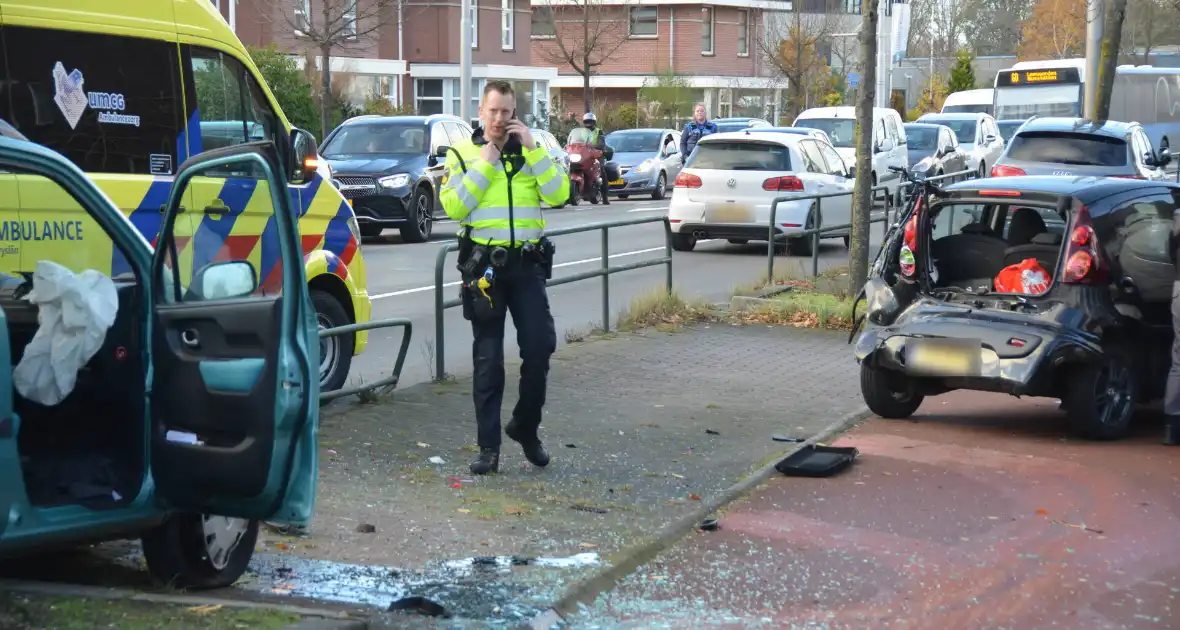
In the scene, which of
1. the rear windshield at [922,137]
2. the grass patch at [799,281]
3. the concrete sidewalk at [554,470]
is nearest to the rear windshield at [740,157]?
the grass patch at [799,281]

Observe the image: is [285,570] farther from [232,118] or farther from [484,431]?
[232,118]

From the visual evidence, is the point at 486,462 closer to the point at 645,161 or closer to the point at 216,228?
the point at 216,228

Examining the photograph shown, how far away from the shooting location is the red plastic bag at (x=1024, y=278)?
29.6 ft

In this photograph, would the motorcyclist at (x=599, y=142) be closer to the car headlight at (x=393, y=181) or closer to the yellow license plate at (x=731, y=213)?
the car headlight at (x=393, y=181)

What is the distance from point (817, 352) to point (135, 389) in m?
7.62

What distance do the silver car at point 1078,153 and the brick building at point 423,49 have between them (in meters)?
26.4

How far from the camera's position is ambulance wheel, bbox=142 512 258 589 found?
5.33 metres

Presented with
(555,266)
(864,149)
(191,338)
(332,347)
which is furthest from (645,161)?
(191,338)

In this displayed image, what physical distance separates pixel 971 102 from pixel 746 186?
31496 mm

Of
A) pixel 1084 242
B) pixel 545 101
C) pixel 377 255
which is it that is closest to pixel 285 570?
pixel 1084 242

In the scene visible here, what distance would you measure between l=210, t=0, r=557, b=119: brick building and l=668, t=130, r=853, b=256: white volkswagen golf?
24.8m

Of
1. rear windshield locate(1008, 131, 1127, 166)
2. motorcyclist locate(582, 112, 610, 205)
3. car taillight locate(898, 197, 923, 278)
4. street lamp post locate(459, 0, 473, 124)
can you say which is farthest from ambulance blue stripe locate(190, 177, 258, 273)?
street lamp post locate(459, 0, 473, 124)

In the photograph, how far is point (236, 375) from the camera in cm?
498

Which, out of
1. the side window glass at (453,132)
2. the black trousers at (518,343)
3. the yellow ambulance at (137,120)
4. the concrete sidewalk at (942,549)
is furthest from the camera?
the side window glass at (453,132)
